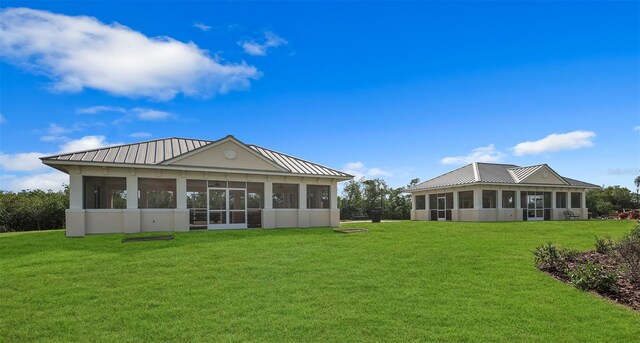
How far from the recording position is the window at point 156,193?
18484 mm

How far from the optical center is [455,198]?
31953 mm

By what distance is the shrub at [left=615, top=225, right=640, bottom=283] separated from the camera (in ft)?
28.6

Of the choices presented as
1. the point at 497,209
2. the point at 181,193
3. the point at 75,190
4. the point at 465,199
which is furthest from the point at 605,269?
the point at 465,199

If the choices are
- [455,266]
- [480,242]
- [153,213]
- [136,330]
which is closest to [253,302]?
[136,330]

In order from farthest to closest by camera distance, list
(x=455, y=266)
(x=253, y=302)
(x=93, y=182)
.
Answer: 1. (x=93, y=182)
2. (x=455, y=266)
3. (x=253, y=302)

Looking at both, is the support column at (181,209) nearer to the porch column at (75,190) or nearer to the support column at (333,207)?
the porch column at (75,190)

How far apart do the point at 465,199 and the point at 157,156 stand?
74.7 ft

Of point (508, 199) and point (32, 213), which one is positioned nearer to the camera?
point (32, 213)

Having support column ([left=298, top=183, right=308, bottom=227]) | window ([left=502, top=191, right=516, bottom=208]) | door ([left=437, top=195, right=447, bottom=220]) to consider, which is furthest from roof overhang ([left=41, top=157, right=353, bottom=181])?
window ([left=502, top=191, right=516, bottom=208])

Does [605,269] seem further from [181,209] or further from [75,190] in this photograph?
[75,190]

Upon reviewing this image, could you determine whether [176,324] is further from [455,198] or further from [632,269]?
[455,198]

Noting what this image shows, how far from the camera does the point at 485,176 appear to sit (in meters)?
30.9

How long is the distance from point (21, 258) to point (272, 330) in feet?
30.0

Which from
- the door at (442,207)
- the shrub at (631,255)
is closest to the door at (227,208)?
the shrub at (631,255)
